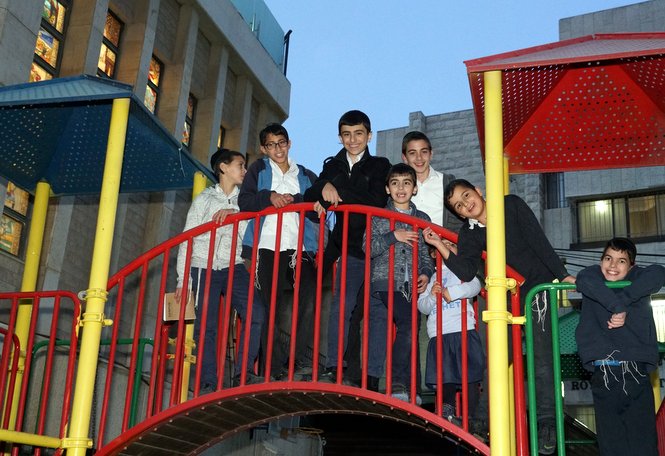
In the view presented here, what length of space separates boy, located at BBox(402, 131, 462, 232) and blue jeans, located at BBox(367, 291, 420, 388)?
2.95ft

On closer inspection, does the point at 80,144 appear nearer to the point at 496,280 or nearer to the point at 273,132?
the point at 273,132

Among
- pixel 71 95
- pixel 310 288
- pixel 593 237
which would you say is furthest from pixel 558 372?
pixel 593 237

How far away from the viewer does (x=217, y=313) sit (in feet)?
21.0

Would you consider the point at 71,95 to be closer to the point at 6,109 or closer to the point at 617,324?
the point at 6,109

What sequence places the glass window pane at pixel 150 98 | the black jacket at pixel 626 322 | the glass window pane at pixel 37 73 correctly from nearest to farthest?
the black jacket at pixel 626 322 < the glass window pane at pixel 37 73 < the glass window pane at pixel 150 98

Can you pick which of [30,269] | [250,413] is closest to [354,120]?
[250,413]

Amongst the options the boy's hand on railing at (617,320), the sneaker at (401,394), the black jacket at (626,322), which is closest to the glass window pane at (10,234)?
the sneaker at (401,394)

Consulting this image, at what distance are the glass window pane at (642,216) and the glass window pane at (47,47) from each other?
58.3 ft

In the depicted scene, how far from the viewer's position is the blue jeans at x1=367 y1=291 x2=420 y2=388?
538 centimetres

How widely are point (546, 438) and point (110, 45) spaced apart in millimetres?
11244

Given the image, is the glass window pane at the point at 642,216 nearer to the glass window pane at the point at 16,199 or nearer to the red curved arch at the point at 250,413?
the glass window pane at the point at 16,199

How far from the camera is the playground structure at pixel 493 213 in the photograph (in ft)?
16.1

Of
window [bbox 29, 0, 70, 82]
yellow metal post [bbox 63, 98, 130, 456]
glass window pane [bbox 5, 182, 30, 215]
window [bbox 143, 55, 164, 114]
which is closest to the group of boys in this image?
yellow metal post [bbox 63, 98, 130, 456]

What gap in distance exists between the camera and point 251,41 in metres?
18.1
